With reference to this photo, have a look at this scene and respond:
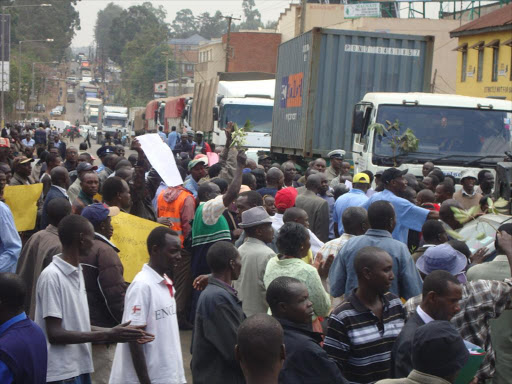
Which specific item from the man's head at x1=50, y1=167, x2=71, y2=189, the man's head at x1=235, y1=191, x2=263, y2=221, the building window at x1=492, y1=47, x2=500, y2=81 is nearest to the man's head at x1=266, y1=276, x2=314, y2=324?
the man's head at x1=235, y1=191, x2=263, y2=221

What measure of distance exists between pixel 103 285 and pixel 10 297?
1232 mm

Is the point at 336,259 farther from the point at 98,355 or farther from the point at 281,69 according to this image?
the point at 281,69

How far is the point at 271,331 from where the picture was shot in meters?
3.41

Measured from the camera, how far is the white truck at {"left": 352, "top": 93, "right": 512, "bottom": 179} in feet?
42.7

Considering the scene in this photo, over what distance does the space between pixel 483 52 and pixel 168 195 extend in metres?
28.9

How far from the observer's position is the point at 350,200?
28.1 ft

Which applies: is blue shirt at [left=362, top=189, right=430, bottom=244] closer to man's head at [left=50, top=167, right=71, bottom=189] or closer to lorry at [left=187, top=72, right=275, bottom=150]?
man's head at [left=50, top=167, right=71, bottom=189]

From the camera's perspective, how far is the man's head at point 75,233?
4.84 metres

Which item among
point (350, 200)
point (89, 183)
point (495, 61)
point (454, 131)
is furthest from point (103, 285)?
point (495, 61)

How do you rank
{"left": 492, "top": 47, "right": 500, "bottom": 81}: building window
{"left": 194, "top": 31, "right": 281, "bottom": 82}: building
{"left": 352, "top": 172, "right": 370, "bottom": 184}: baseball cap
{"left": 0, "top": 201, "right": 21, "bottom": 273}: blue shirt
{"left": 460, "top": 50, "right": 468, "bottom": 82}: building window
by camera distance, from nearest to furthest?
{"left": 0, "top": 201, "right": 21, "bottom": 273}: blue shirt
{"left": 352, "top": 172, "right": 370, "bottom": 184}: baseball cap
{"left": 492, "top": 47, "right": 500, "bottom": 81}: building window
{"left": 460, "top": 50, "right": 468, "bottom": 82}: building window
{"left": 194, "top": 31, "right": 281, "bottom": 82}: building

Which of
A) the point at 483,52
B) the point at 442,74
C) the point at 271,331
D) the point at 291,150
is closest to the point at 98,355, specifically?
the point at 271,331

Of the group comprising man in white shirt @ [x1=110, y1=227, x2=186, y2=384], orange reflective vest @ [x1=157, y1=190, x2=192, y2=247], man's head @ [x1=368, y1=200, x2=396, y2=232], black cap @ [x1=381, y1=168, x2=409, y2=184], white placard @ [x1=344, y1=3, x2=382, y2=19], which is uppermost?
white placard @ [x1=344, y1=3, x2=382, y2=19]

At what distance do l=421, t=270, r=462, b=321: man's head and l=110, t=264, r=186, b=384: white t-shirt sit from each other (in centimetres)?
149

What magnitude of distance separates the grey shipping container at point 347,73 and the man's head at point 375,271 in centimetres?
1194
